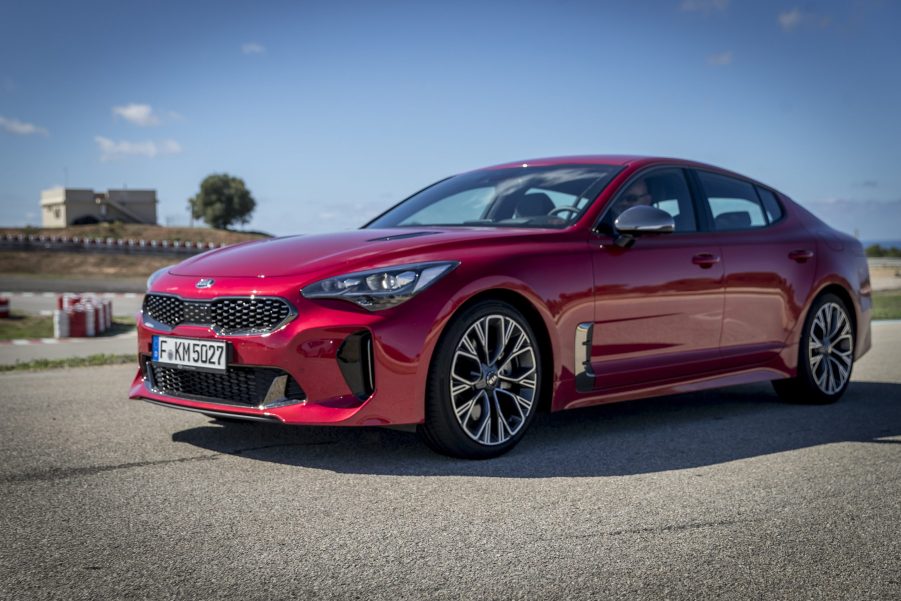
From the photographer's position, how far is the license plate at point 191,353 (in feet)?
14.4

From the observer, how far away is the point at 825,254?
675cm

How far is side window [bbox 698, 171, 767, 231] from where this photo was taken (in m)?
6.17

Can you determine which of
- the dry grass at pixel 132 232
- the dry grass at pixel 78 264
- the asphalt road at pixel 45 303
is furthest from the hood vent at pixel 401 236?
the dry grass at pixel 132 232

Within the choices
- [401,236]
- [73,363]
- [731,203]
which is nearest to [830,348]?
[731,203]

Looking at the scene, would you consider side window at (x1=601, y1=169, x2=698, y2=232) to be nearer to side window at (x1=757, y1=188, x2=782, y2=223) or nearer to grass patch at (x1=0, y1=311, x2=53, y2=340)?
side window at (x1=757, y1=188, x2=782, y2=223)

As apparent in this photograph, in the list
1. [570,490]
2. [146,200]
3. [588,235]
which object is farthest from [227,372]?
[146,200]

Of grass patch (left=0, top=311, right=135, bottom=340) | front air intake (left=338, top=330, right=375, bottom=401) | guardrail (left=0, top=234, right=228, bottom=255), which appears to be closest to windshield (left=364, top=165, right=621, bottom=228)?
front air intake (left=338, top=330, right=375, bottom=401)

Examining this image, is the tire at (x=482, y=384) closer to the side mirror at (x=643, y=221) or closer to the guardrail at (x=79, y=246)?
the side mirror at (x=643, y=221)

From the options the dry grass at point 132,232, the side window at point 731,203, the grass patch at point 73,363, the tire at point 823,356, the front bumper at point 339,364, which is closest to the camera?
the front bumper at point 339,364

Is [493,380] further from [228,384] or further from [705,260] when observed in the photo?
[705,260]

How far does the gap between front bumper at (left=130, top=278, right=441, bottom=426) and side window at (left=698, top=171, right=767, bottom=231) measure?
2.62 m

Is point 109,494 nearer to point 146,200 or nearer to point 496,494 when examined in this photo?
point 496,494

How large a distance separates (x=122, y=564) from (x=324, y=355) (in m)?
1.44

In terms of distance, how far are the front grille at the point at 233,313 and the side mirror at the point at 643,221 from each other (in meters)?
1.97
